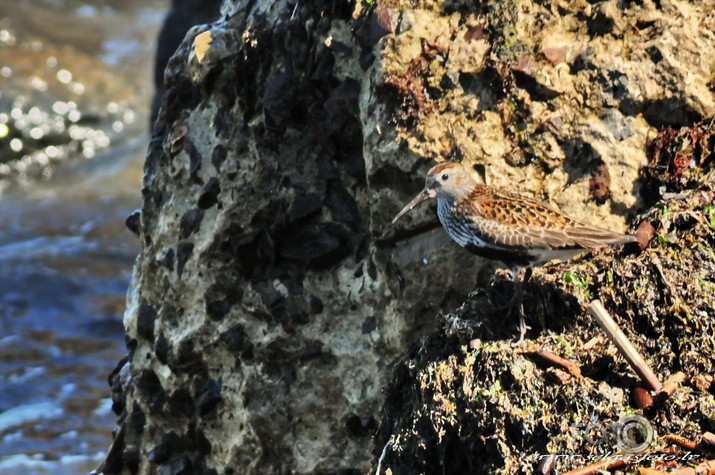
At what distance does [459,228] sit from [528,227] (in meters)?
0.33

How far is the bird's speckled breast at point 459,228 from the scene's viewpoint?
179 inches

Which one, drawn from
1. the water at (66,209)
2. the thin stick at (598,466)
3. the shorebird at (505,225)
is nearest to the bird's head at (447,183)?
the shorebird at (505,225)

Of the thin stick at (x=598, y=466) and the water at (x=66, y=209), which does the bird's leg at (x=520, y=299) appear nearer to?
the thin stick at (x=598, y=466)

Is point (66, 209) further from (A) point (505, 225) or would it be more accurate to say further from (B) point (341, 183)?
(A) point (505, 225)

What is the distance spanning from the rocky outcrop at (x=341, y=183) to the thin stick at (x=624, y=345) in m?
0.21

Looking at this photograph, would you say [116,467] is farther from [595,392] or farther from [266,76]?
[595,392]

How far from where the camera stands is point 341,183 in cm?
513

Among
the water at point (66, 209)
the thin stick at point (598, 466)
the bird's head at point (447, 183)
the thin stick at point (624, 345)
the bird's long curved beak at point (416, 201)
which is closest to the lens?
the thin stick at point (598, 466)

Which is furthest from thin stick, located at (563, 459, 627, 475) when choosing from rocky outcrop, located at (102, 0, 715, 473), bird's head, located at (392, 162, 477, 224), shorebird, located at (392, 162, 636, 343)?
bird's head, located at (392, 162, 477, 224)

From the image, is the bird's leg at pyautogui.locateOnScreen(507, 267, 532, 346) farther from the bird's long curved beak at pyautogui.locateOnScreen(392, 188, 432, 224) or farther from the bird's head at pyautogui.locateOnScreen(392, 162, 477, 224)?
the bird's long curved beak at pyautogui.locateOnScreen(392, 188, 432, 224)

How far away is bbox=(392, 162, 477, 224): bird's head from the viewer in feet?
14.7

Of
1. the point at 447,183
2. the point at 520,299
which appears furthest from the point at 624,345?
the point at 447,183

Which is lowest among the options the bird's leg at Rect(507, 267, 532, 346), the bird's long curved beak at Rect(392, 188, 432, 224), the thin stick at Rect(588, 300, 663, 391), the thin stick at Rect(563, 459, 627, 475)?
the thin stick at Rect(563, 459, 627, 475)

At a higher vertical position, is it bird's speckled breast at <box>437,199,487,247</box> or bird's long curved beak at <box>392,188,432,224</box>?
bird's long curved beak at <box>392,188,432,224</box>
